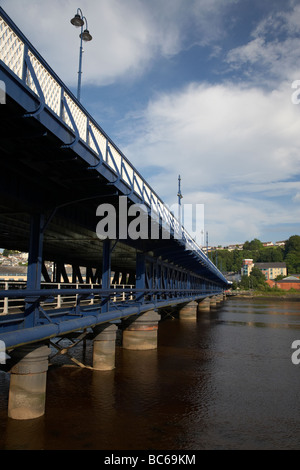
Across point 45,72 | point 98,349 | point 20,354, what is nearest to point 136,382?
point 98,349

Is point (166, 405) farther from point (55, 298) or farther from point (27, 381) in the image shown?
point (55, 298)

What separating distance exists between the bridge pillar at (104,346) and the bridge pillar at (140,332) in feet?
17.3

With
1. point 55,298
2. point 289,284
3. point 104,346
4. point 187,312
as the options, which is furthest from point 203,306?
point 289,284

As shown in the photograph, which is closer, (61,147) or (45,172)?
(61,147)

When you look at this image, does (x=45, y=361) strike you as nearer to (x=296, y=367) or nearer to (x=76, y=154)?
(x=76, y=154)

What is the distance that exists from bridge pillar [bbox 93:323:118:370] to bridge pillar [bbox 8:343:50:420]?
20.6ft

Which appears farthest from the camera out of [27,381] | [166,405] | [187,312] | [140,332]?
[187,312]

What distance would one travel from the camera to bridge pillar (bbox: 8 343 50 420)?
1068 centimetres

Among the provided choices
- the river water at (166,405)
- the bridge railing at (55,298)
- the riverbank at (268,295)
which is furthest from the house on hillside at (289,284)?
the bridge railing at (55,298)

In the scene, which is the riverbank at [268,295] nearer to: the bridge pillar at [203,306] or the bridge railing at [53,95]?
the bridge pillar at [203,306]

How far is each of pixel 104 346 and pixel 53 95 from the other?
1216 centimetres

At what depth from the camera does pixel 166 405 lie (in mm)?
13680

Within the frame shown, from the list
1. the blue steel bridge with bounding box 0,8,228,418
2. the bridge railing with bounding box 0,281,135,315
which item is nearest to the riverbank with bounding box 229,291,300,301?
the bridge railing with bounding box 0,281,135,315

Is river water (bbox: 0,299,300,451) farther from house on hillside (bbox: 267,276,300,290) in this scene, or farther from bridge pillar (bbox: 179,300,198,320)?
house on hillside (bbox: 267,276,300,290)
